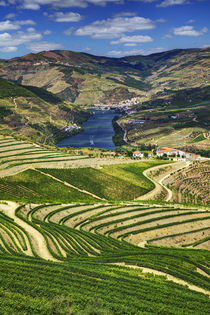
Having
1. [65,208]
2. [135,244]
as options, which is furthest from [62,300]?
[65,208]

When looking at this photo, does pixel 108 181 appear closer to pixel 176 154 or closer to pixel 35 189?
pixel 35 189

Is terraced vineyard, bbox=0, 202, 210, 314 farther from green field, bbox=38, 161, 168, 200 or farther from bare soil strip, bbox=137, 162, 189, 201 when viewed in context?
bare soil strip, bbox=137, 162, 189, 201

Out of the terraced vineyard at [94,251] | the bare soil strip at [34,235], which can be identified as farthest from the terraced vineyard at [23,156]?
the bare soil strip at [34,235]

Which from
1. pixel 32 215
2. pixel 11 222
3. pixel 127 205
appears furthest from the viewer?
pixel 127 205

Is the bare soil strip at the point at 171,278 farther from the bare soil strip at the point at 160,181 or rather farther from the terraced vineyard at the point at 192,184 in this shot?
the terraced vineyard at the point at 192,184

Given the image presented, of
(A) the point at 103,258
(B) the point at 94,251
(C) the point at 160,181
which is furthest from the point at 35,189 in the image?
(C) the point at 160,181

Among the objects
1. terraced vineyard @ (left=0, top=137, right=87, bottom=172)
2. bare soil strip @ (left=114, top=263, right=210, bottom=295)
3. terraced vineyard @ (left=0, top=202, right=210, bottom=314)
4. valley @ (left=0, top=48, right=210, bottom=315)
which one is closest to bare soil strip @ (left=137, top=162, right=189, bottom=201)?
valley @ (left=0, top=48, right=210, bottom=315)

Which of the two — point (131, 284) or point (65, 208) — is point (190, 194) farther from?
point (131, 284)

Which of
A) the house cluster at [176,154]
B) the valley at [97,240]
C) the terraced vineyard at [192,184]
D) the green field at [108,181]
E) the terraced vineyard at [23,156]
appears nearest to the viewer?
the valley at [97,240]
